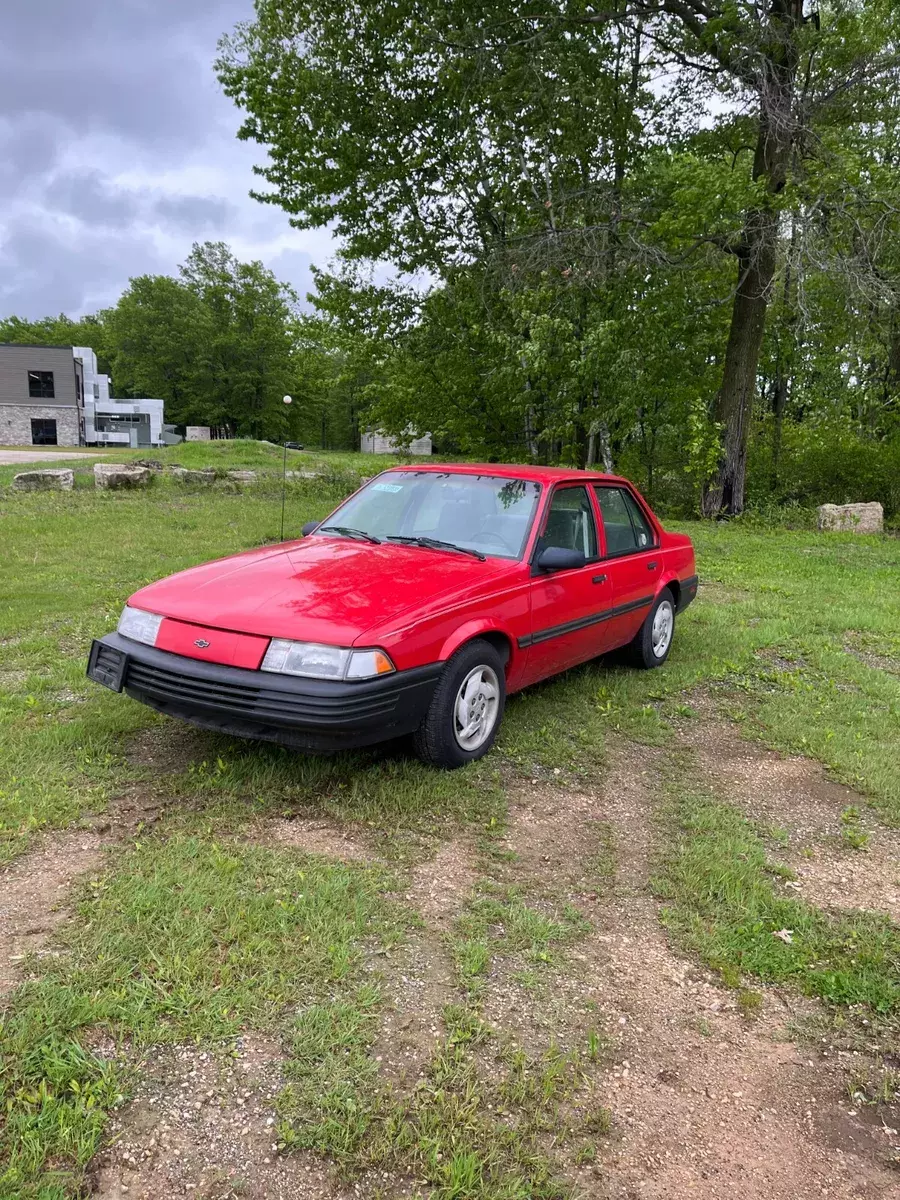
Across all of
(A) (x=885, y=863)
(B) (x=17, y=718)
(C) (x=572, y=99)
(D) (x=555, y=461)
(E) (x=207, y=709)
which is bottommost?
(A) (x=885, y=863)

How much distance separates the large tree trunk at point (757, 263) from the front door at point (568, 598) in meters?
9.62

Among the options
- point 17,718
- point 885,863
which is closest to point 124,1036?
point 17,718

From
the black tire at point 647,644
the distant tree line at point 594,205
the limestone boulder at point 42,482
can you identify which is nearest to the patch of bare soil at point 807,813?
the black tire at point 647,644

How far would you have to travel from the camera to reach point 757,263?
1410 cm

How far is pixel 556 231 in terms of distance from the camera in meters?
13.6

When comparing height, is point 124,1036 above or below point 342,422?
below

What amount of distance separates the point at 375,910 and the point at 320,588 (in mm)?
1585

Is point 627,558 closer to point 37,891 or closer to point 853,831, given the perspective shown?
point 853,831

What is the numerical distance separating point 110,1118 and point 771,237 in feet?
47.7

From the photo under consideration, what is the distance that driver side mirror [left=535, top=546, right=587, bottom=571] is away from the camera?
175 inches

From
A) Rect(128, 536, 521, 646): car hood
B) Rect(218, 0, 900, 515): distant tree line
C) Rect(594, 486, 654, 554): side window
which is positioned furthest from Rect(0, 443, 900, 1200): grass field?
Rect(218, 0, 900, 515): distant tree line

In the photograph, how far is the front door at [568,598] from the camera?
4.54 metres

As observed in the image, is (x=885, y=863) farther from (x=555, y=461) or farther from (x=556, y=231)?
(x=555, y=461)

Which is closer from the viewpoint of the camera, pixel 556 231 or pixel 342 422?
pixel 556 231
